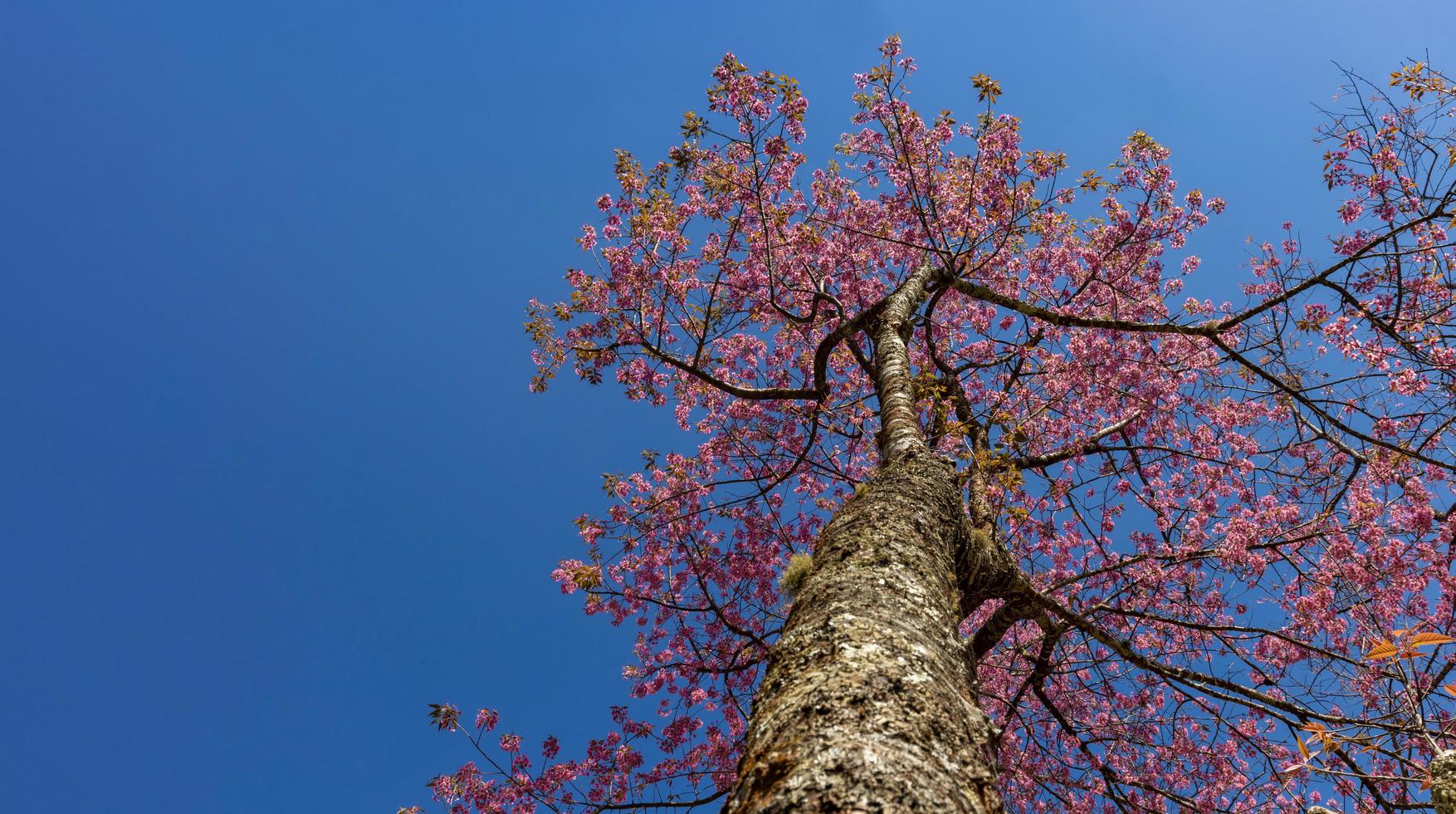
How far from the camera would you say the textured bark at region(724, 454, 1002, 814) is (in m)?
1.65

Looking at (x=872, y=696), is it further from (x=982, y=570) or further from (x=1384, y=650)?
(x=982, y=570)

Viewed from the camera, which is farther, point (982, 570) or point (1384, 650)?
point (982, 570)

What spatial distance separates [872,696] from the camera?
6.59 feet

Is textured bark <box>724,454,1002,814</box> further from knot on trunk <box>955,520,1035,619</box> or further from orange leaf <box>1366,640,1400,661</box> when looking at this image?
orange leaf <box>1366,640,1400,661</box>

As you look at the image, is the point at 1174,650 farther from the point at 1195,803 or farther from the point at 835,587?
the point at 835,587

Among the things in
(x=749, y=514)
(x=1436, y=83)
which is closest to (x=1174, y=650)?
(x=749, y=514)

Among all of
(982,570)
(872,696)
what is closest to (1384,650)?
(872,696)

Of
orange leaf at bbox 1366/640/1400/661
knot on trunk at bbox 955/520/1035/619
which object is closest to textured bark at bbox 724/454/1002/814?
knot on trunk at bbox 955/520/1035/619

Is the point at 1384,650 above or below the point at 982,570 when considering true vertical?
below

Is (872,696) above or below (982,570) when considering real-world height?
below

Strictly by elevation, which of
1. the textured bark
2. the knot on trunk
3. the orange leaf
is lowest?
the orange leaf

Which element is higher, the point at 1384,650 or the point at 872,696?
the point at 872,696

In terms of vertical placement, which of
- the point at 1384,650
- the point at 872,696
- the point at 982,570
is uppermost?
the point at 982,570

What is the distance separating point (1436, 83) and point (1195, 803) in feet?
21.3
